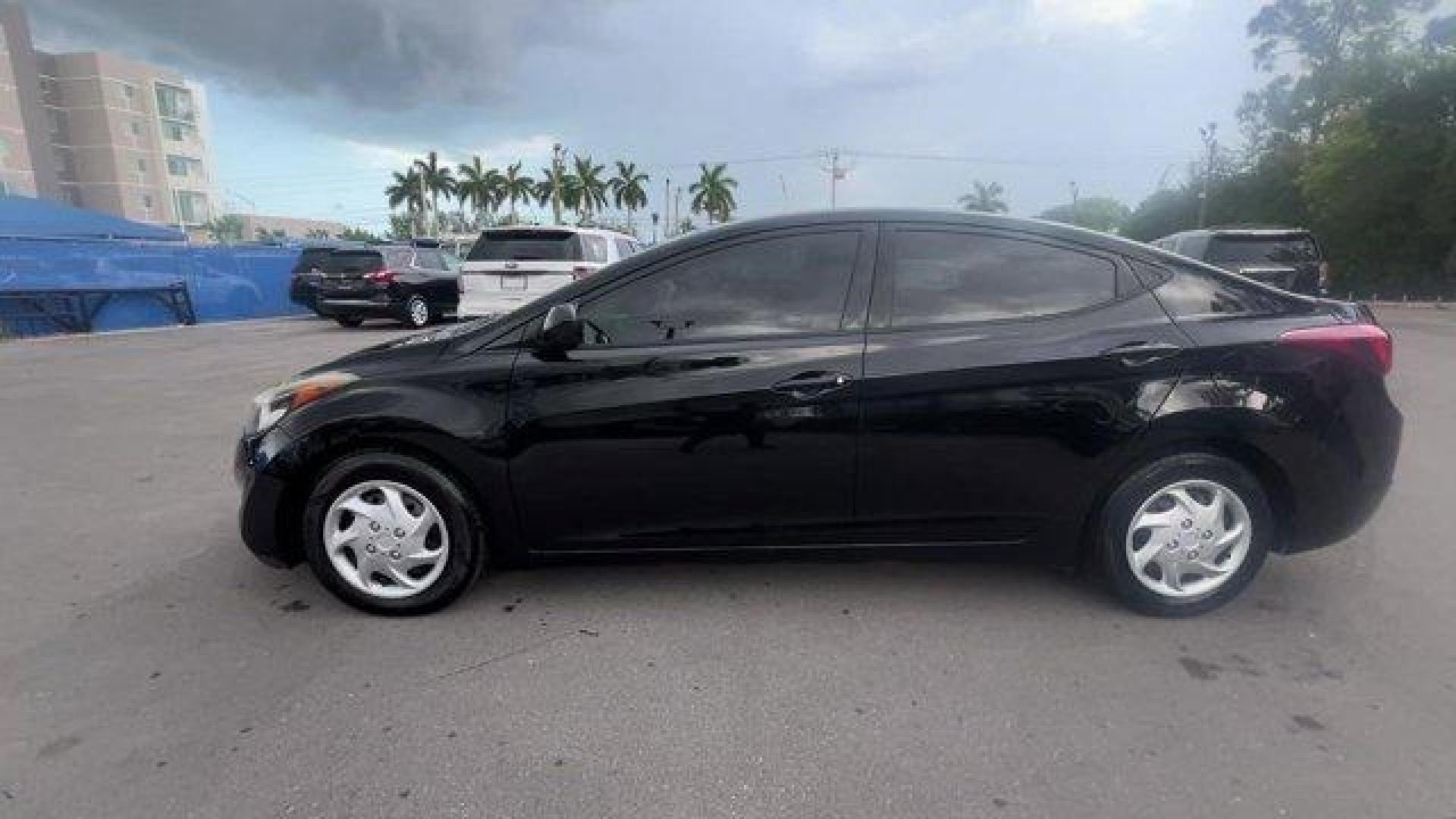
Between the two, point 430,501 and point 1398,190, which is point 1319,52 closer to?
point 1398,190

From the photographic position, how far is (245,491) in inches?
130

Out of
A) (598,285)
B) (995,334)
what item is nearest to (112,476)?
(598,285)

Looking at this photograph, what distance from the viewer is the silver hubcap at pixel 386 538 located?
3234 millimetres

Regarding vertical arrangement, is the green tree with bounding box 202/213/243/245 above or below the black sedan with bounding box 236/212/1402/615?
above

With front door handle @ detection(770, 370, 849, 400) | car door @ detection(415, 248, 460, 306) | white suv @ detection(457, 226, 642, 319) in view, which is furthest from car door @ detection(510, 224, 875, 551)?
car door @ detection(415, 248, 460, 306)

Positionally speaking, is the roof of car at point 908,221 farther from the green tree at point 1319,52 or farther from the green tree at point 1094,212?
the green tree at point 1094,212

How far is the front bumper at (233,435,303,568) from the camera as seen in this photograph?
3250 millimetres

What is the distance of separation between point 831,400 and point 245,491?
2367 mm

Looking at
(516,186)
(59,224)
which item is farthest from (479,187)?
(59,224)

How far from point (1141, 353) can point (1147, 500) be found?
22.6 inches

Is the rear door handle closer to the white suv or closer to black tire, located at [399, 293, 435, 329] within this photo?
the white suv

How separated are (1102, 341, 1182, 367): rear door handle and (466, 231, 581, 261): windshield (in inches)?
373

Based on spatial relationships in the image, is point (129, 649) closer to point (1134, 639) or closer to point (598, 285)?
point (598, 285)

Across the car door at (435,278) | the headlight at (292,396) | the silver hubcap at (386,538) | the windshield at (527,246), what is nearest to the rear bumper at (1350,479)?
the silver hubcap at (386,538)
